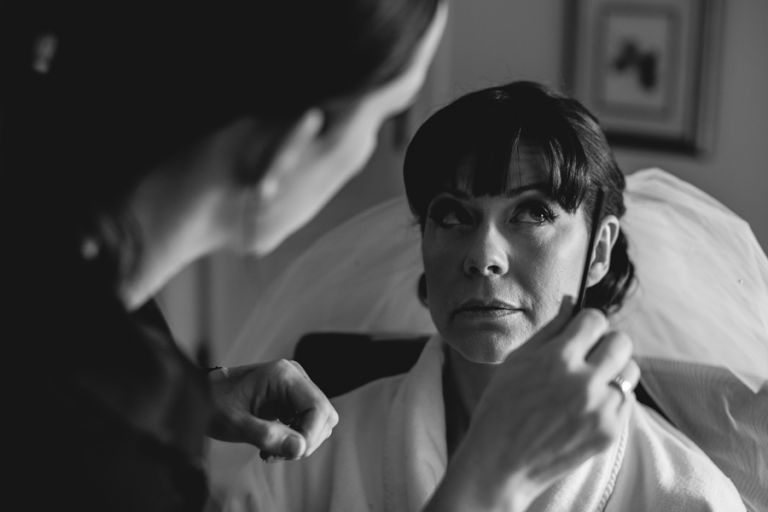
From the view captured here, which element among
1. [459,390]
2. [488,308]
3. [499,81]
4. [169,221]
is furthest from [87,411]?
[499,81]

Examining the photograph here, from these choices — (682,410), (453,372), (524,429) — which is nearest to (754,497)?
(682,410)

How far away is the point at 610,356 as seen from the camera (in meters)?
0.74

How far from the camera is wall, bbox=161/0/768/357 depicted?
7.14 feet

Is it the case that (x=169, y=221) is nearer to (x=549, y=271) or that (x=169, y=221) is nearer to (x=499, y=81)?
(x=549, y=271)

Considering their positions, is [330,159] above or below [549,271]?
above

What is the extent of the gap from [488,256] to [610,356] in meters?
0.40

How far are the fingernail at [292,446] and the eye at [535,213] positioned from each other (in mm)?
408

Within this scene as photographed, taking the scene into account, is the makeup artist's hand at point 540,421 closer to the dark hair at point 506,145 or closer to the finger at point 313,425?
the finger at point 313,425

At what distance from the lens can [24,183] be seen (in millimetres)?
620

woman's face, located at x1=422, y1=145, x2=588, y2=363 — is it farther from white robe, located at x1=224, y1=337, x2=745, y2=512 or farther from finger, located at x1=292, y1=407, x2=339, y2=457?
finger, located at x1=292, y1=407, x2=339, y2=457

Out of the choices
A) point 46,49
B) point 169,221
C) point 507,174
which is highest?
point 46,49

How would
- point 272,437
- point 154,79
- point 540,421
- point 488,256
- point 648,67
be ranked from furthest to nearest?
point 648,67, point 488,256, point 272,437, point 540,421, point 154,79

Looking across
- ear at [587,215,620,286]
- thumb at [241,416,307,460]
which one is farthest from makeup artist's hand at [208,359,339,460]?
ear at [587,215,620,286]

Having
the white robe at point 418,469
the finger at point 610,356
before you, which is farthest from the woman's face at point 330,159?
the white robe at point 418,469
